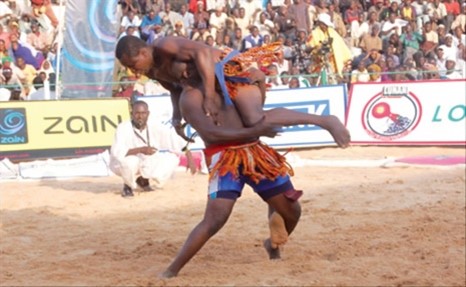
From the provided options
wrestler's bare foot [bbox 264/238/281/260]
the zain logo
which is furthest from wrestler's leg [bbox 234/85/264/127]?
the zain logo

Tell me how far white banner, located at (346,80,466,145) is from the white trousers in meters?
5.20

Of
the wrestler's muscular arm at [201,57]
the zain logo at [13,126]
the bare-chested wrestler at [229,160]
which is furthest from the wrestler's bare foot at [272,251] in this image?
the zain logo at [13,126]

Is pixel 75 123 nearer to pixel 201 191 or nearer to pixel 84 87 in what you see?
pixel 84 87

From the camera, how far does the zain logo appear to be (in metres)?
13.6

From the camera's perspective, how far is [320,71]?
53.6ft

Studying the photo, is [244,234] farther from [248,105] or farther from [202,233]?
[248,105]

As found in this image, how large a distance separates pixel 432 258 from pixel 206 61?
2.17 metres

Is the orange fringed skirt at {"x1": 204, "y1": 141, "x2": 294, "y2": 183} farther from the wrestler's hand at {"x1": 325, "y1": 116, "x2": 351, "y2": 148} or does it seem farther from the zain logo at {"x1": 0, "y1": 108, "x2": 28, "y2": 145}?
the zain logo at {"x1": 0, "y1": 108, "x2": 28, "y2": 145}

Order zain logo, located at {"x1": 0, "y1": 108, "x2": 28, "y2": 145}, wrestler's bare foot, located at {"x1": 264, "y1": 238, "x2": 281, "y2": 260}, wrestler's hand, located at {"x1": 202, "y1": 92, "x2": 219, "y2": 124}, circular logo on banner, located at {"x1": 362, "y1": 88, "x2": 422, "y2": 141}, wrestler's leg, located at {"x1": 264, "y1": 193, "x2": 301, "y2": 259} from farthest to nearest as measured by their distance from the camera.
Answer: circular logo on banner, located at {"x1": 362, "y1": 88, "x2": 422, "y2": 141}
zain logo, located at {"x1": 0, "y1": 108, "x2": 28, "y2": 145}
wrestler's bare foot, located at {"x1": 264, "y1": 238, "x2": 281, "y2": 260}
wrestler's leg, located at {"x1": 264, "y1": 193, "x2": 301, "y2": 259}
wrestler's hand, located at {"x1": 202, "y1": 92, "x2": 219, "y2": 124}

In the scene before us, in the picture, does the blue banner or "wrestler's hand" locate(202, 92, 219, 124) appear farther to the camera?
the blue banner

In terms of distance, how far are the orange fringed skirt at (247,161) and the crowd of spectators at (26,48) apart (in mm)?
8779

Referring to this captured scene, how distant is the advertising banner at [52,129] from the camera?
13.6 m

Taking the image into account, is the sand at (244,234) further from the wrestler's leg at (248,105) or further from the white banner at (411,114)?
the white banner at (411,114)

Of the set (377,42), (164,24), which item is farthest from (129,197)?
(377,42)
